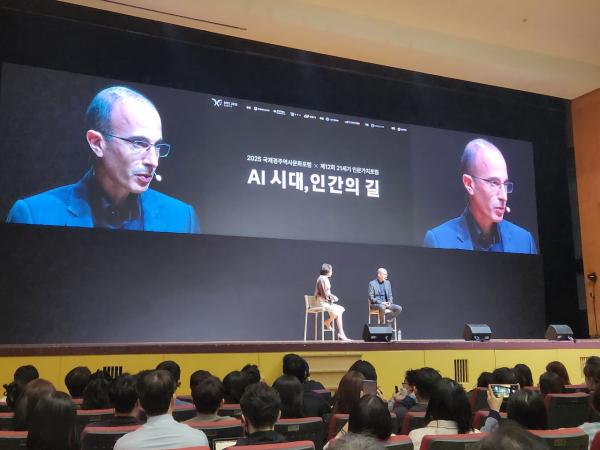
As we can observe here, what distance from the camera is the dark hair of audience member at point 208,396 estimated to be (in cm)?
242

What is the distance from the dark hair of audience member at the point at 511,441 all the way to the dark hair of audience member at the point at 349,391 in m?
1.80

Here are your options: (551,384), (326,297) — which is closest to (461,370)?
(326,297)

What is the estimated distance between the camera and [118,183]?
22.8ft

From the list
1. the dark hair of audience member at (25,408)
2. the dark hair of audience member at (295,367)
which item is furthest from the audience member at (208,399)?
the dark hair of audience member at (295,367)

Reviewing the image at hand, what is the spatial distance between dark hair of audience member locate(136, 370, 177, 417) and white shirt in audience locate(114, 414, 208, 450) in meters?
0.05

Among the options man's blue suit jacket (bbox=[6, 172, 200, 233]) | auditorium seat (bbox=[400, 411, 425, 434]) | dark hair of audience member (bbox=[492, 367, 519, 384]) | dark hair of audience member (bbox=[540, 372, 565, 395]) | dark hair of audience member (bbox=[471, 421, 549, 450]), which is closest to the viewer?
dark hair of audience member (bbox=[471, 421, 549, 450])

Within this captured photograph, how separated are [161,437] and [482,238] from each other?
7.85m

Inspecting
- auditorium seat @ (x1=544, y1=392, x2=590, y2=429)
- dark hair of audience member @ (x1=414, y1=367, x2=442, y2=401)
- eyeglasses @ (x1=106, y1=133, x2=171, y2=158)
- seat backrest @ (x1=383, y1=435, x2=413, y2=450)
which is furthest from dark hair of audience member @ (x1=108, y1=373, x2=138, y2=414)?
eyeglasses @ (x1=106, y1=133, x2=171, y2=158)

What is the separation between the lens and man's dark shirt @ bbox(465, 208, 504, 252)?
903cm

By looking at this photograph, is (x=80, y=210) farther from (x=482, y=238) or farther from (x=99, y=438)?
(x=482, y=238)

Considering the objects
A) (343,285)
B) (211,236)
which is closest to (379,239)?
(343,285)

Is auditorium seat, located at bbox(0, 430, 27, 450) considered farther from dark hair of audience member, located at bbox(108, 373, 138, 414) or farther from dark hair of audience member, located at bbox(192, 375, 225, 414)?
dark hair of audience member, located at bbox(192, 375, 225, 414)

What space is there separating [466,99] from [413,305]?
3532 mm

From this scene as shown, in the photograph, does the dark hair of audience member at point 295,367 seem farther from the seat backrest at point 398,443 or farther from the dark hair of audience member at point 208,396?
the seat backrest at point 398,443
